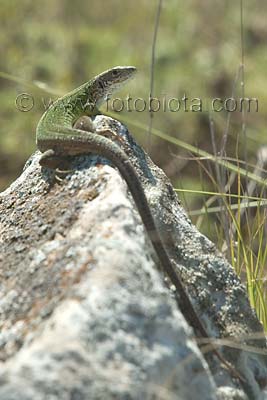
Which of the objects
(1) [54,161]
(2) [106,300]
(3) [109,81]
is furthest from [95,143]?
(3) [109,81]

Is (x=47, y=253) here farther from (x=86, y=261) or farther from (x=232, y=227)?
(x=232, y=227)

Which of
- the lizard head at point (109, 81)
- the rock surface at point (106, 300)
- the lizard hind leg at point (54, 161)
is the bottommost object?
the rock surface at point (106, 300)

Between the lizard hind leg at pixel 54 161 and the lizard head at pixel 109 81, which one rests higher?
the lizard head at pixel 109 81

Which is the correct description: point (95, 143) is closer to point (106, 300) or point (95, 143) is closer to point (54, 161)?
point (54, 161)

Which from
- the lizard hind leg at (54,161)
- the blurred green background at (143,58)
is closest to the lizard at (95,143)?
the lizard hind leg at (54,161)

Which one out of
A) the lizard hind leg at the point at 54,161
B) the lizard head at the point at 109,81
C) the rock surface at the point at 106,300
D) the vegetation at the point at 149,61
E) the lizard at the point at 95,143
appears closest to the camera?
the rock surface at the point at 106,300

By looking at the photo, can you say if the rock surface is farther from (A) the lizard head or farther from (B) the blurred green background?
(B) the blurred green background

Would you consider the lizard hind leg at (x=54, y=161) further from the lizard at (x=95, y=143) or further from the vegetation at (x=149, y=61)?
the vegetation at (x=149, y=61)
